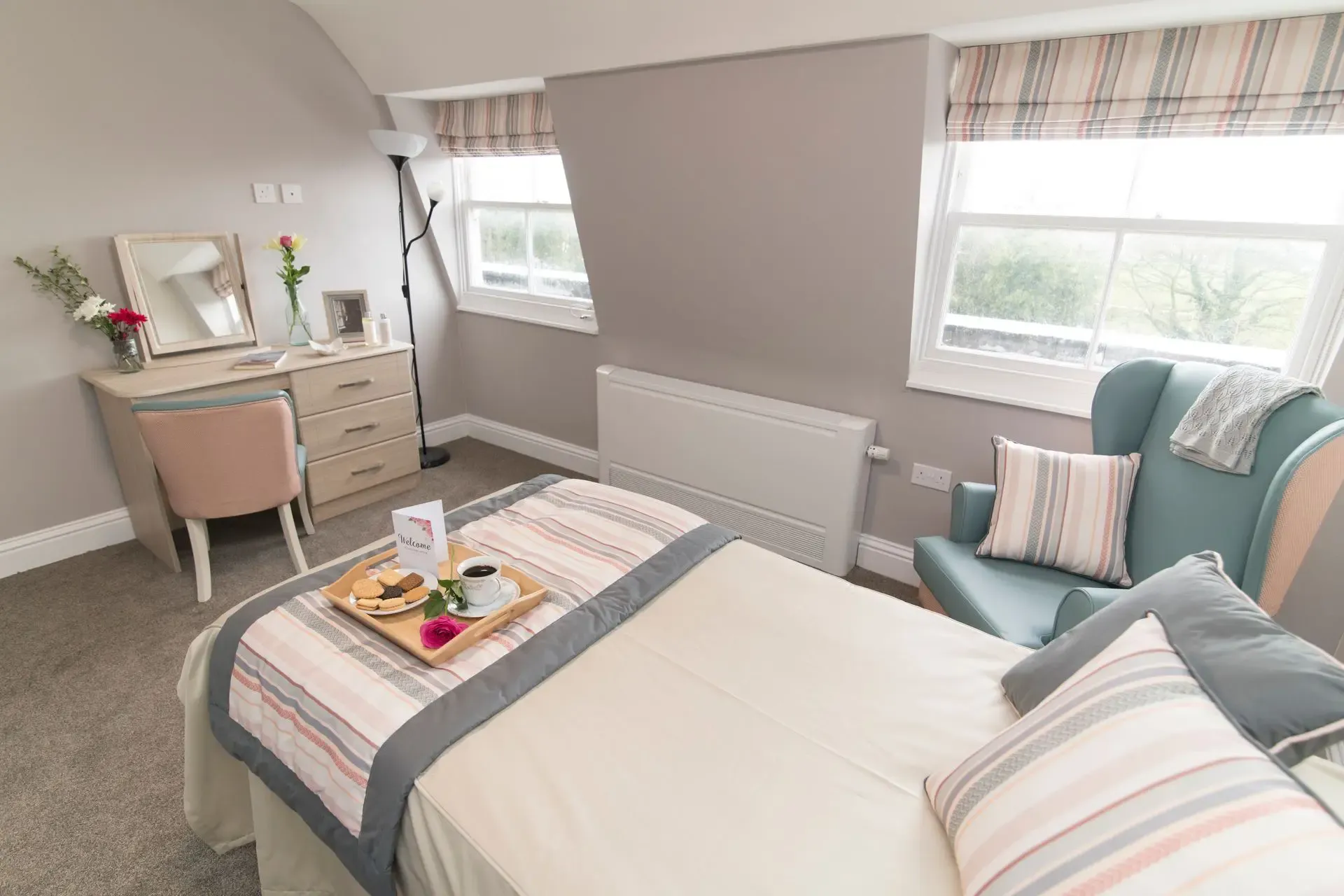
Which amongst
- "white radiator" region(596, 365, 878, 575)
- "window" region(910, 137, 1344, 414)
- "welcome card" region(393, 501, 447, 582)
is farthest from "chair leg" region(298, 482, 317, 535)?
"window" region(910, 137, 1344, 414)

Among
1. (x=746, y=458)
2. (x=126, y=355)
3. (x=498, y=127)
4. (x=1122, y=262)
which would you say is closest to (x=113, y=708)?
(x=126, y=355)

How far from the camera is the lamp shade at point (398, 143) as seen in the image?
3004 mm

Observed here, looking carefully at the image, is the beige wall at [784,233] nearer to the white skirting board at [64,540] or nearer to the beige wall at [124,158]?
the beige wall at [124,158]

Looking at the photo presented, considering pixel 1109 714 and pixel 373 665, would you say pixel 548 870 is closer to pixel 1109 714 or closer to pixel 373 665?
pixel 373 665

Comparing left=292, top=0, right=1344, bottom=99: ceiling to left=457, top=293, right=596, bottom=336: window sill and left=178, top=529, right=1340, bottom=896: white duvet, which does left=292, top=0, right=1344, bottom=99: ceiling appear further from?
left=178, top=529, right=1340, bottom=896: white duvet

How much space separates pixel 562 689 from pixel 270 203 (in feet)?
9.69

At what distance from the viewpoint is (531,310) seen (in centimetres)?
370

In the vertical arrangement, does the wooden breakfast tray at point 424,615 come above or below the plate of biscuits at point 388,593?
below

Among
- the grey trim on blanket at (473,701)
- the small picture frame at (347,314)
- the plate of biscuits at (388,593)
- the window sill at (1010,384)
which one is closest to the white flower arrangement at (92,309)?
the small picture frame at (347,314)

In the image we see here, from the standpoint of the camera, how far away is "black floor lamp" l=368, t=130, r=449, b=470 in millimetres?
3041

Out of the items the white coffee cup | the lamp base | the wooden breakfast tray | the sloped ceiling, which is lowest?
A: the lamp base

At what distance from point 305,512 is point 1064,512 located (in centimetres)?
297

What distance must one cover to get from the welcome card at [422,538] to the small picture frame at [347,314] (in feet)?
6.89

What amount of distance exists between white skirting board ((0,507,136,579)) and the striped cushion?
11.0 ft
